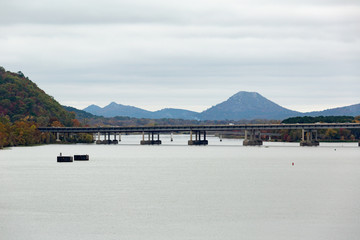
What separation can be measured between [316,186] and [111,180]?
113 feet

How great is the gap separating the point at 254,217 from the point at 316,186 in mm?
36535

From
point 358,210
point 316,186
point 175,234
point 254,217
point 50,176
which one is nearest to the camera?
point 175,234

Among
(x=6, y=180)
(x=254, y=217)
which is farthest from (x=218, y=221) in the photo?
(x=6, y=180)

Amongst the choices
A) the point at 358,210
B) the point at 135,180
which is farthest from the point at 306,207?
the point at 135,180

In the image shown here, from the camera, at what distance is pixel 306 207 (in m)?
79.4

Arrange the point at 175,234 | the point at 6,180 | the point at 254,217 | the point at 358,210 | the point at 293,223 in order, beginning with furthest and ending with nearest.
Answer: the point at 6,180, the point at 358,210, the point at 254,217, the point at 293,223, the point at 175,234

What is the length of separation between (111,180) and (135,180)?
4182 mm

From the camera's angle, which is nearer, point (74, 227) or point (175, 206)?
point (74, 227)

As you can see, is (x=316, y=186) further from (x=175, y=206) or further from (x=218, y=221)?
(x=218, y=221)

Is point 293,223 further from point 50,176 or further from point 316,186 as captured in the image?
point 50,176

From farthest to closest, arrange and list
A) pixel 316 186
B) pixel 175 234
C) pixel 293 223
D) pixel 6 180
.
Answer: pixel 6 180 < pixel 316 186 < pixel 293 223 < pixel 175 234

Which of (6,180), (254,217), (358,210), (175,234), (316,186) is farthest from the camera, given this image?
(6,180)

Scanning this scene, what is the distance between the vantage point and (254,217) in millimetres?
71812

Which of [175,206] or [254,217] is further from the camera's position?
[175,206]
